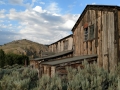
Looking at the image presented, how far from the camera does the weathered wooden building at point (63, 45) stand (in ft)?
77.8

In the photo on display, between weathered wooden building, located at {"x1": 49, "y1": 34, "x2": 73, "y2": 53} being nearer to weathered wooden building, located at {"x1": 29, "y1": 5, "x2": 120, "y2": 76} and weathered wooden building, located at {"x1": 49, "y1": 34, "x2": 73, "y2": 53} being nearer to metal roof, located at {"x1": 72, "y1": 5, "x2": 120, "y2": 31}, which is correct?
metal roof, located at {"x1": 72, "y1": 5, "x2": 120, "y2": 31}

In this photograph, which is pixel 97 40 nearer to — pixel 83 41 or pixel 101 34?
pixel 101 34

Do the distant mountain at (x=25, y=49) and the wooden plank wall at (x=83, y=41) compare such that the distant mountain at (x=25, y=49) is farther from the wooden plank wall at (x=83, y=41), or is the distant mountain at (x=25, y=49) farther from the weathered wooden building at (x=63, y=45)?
the wooden plank wall at (x=83, y=41)

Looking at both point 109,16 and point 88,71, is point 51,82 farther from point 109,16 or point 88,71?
point 109,16

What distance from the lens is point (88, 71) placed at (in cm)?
757

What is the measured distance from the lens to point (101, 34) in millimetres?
13477

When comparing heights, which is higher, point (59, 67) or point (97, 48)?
point (97, 48)

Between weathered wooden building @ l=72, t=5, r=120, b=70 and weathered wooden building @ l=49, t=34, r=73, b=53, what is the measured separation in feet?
20.4

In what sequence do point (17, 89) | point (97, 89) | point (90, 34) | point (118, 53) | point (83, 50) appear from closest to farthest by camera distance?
1. point (97, 89)
2. point (17, 89)
3. point (118, 53)
4. point (90, 34)
5. point (83, 50)

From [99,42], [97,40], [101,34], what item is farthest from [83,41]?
[101,34]

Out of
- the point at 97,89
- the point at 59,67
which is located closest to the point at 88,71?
the point at 97,89

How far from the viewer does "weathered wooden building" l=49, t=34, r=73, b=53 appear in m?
23.7

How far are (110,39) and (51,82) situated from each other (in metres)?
7.18

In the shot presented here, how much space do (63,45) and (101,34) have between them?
12.9 metres
